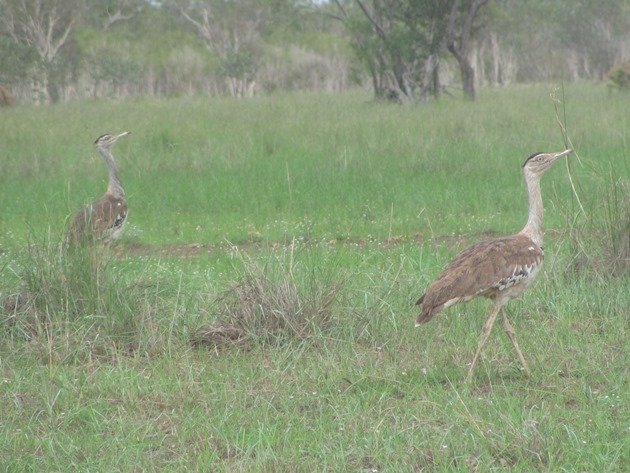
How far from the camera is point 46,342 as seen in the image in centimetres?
632

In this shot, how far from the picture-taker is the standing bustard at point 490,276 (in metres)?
5.54

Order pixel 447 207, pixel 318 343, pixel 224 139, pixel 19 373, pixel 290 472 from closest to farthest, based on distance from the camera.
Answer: pixel 290 472 < pixel 19 373 < pixel 318 343 < pixel 447 207 < pixel 224 139

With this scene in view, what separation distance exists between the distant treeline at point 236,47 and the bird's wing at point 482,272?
2368cm

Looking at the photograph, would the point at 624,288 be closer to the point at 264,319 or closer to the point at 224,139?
the point at 264,319

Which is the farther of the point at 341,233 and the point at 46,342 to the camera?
the point at 341,233

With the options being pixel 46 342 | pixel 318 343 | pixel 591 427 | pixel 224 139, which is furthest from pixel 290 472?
pixel 224 139

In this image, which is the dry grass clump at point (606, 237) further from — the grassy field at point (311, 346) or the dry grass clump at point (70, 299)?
the dry grass clump at point (70, 299)

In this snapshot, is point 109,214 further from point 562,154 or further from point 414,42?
point 414,42

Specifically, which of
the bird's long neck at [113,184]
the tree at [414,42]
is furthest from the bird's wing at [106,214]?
the tree at [414,42]

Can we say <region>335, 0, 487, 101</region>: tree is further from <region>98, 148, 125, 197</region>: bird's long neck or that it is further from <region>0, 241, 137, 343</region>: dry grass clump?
<region>0, 241, 137, 343</region>: dry grass clump

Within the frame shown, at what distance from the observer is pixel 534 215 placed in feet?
20.1

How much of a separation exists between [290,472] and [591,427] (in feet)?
4.52

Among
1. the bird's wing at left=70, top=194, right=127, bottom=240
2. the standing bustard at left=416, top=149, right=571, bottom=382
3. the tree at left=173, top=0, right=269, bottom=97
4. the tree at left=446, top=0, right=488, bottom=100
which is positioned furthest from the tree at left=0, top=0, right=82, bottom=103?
the standing bustard at left=416, top=149, right=571, bottom=382

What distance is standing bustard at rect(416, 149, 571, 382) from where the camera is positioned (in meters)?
5.54
